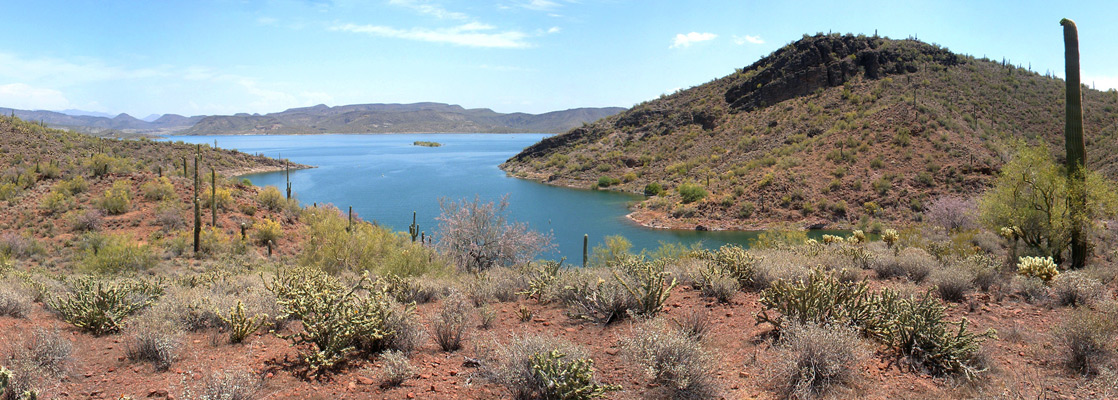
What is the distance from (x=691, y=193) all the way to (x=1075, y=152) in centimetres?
3234

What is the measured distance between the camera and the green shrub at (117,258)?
19.6m

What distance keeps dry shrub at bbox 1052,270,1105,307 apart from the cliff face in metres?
56.9

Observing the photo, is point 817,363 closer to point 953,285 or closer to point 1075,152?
point 953,285

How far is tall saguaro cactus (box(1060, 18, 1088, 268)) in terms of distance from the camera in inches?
477

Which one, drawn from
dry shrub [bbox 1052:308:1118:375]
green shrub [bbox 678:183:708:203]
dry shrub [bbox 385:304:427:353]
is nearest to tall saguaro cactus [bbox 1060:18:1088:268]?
dry shrub [bbox 1052:308:1118:375]

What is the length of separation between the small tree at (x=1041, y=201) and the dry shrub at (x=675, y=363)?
1189 cm

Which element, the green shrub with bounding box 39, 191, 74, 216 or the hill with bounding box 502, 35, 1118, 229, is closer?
the green shrub with bounding box 39, 191, 74, 216

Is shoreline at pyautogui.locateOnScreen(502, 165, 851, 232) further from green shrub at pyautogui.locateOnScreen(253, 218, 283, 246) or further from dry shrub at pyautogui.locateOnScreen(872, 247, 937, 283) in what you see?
dry shrub at pyautogui.locateOnScreen(872, 247, 937, 283)

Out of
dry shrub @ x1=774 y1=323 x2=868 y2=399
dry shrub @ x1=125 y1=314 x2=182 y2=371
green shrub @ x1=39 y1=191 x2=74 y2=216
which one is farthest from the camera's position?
green shrub @ x1=39 y1=191 x2=74 y2=216

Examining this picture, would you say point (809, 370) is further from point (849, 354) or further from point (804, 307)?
point (804, 307)

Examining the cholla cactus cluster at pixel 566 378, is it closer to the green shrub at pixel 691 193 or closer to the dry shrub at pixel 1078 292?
the dry shrub at pixel 1078 292

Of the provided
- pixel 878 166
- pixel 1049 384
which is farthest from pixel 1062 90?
pixel 1049 384

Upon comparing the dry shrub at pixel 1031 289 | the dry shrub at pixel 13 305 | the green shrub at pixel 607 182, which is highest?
the dry shrub at pixel 1031 289

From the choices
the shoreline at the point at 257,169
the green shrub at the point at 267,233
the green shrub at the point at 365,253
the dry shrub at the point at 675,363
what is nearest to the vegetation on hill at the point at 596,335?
the dry shrub at the point at 675,363
